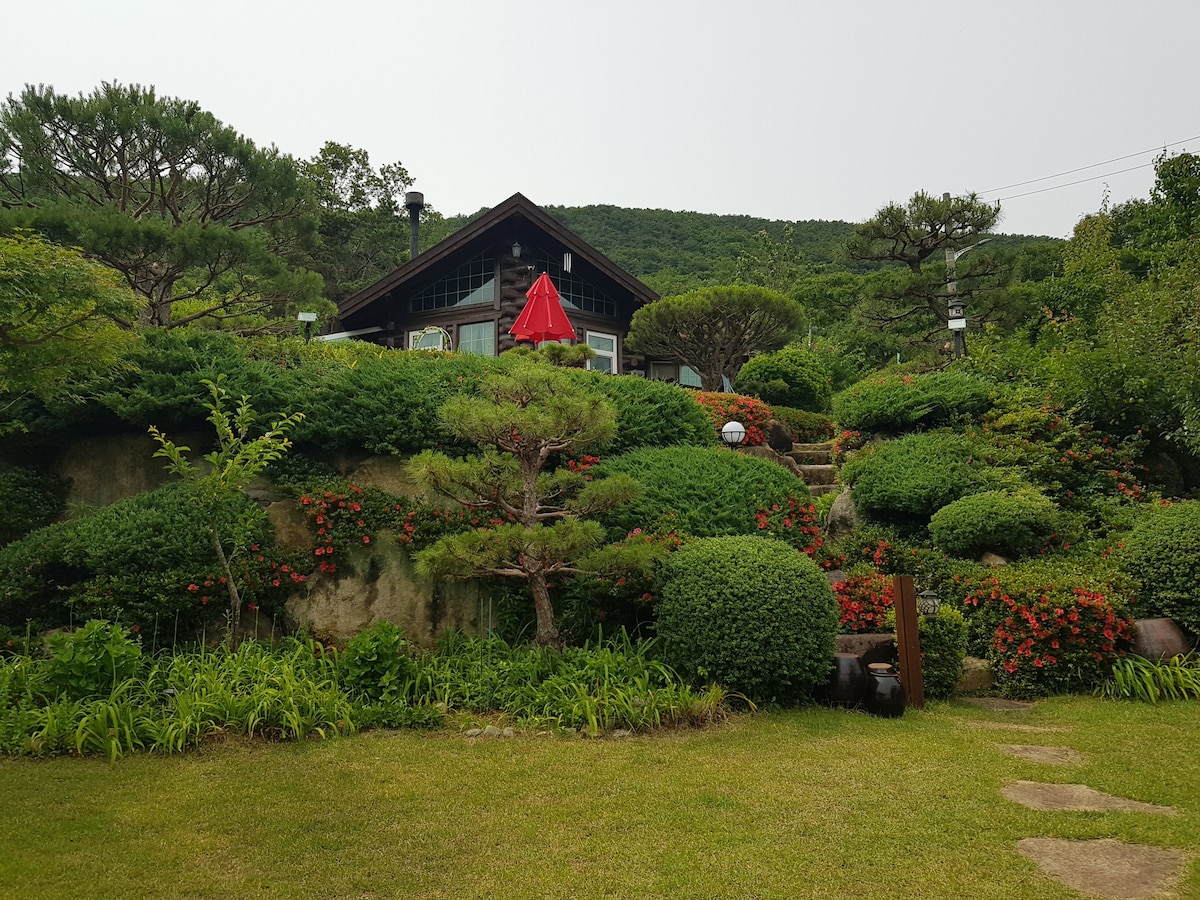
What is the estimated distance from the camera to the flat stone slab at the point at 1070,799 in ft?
12.5

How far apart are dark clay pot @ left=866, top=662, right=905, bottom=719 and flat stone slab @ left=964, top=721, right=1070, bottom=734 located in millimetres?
473

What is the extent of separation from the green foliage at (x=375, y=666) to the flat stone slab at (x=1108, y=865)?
389 cm

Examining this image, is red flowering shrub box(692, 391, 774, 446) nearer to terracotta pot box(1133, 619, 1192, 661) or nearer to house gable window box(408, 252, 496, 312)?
terracotta pot box(1133, 619, 1192, 661)

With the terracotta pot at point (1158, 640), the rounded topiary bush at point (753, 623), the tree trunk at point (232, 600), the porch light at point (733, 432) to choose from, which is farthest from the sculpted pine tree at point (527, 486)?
the porch light at point (733, 432)

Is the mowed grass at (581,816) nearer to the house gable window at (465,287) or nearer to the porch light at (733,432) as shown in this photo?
the porch light at (733,432)

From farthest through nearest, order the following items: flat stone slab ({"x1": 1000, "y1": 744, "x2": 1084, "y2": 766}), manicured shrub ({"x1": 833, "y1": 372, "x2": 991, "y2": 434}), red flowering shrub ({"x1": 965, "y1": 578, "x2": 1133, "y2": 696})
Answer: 1. manicured shrub ({"x1": 833, "y1": 372, "x2": 991, "y2": 434})
2. red flowering shrub ({"x1": 965, "y1": 578, "x2": 1133, "y2": 696})
3. flat stone slab ({"x1": 1000, "y1": 744, "x2": 1084, "y2": 766})

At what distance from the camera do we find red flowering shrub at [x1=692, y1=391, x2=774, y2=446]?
38.8 ft

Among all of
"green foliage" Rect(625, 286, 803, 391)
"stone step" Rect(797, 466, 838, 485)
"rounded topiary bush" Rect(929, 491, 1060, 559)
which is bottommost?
"rounded topiary bush" Rect(929, 491, 1060, 559)

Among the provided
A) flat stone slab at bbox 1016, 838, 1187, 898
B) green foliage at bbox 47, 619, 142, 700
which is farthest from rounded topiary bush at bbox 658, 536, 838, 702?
green foliage at bbox 47, 619, 142, 700

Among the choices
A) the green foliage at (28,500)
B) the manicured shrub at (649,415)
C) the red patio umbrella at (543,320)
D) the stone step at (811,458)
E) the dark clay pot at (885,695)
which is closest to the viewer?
the dark clay pot at (885,695)

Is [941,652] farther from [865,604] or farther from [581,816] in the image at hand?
[581,816]

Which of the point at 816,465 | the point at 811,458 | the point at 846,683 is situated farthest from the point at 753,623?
the point at 811,458

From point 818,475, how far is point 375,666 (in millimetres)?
8515

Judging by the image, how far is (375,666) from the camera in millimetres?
5512
